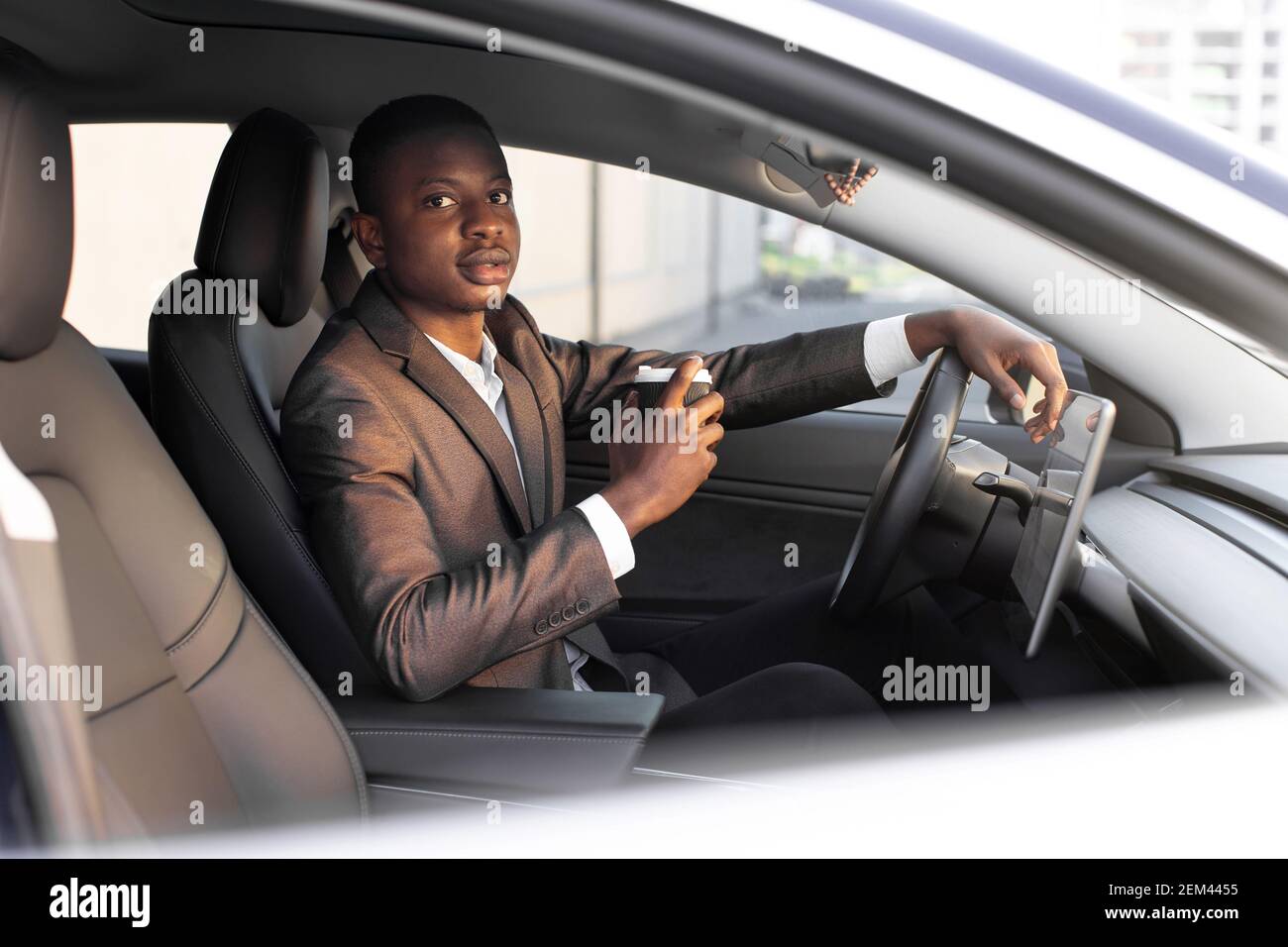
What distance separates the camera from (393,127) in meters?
1.52

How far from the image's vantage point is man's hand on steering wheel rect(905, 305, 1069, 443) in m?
1.45

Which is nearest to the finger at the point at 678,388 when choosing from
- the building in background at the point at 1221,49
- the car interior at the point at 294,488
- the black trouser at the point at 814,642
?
the car interior at the point at 294,488

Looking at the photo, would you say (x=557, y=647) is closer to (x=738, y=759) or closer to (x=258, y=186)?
(x=738, y=759)

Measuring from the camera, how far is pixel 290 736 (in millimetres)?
1318

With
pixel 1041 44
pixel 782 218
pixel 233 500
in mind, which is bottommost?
pixel 233 500

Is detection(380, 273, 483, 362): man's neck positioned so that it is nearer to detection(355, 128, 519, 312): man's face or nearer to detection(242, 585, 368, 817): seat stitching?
detection(355, 128, 519, 312): man's face

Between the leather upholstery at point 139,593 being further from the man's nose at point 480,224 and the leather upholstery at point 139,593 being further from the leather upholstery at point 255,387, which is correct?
the man's nose at point 480,224

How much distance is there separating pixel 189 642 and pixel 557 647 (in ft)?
1.57

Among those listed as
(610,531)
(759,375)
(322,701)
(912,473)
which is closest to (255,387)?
(322,701)

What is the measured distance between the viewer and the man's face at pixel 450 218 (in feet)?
4.89

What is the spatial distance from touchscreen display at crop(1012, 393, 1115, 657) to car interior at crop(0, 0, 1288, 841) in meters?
0.09

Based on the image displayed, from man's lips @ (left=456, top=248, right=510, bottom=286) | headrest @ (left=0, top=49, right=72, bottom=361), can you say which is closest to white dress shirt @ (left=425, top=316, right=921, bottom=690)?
man's lips @ (left=456, top=248, right=510, bottom=286)

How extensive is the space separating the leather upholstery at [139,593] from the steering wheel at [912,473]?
77 centimetres

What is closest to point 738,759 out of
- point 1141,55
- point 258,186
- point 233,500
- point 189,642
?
point 189,642
